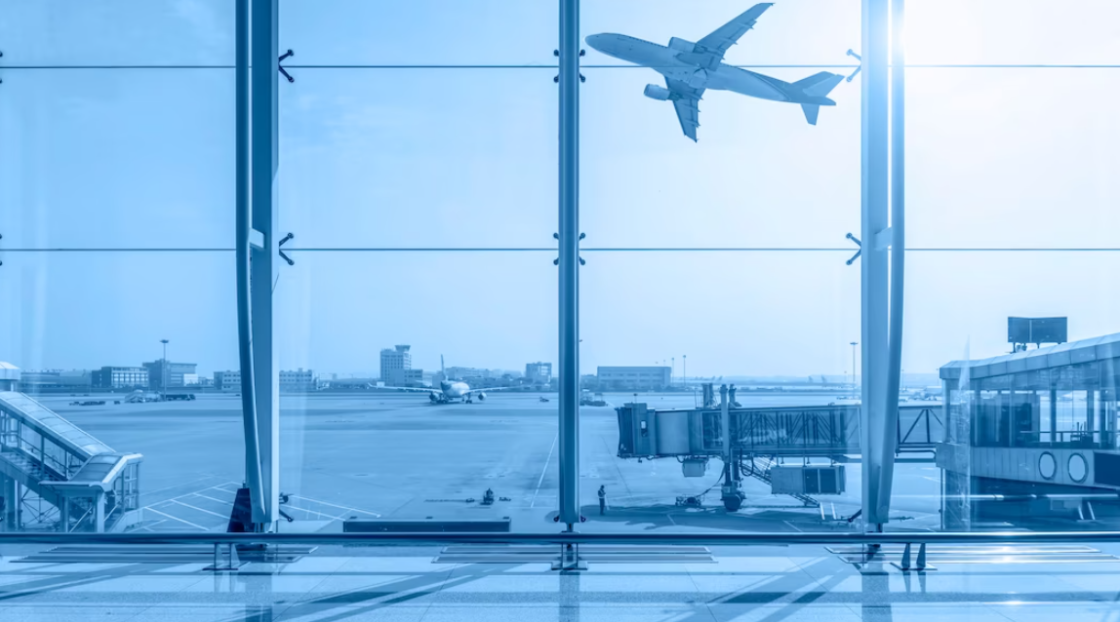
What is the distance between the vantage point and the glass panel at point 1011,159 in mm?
5305

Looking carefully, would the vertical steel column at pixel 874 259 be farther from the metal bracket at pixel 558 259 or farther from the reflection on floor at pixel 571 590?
the metal bracket at pixel 558 259

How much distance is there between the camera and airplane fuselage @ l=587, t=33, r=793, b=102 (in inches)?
201

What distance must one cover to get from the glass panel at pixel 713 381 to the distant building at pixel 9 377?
13.1 feet

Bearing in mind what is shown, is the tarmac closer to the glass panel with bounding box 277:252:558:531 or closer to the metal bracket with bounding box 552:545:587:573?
the glass panel with bounding box 277:252:558:531

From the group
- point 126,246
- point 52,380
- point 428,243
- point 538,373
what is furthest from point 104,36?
point 538,373

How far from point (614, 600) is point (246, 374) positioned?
2625 millimetres

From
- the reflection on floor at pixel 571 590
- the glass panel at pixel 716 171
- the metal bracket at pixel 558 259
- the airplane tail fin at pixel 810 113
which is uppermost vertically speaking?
the airplane tail fin at pixel 810 113

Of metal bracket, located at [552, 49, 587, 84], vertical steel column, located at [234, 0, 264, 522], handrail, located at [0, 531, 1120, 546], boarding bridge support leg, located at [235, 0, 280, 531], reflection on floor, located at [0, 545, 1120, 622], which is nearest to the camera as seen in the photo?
reflection on floor, located at [0, 545, 1120, 622]

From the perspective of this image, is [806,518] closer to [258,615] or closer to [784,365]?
[784,365]

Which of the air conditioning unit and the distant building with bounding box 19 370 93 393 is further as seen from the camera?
the air conditioning unit

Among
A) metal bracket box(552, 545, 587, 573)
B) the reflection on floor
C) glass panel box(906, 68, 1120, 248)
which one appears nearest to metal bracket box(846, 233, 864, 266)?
glass panel box(906, 68, 1120, 248)

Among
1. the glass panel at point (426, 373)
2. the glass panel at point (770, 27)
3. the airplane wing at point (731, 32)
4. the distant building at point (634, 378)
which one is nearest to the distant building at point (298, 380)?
the glass panel at point (426, 373)

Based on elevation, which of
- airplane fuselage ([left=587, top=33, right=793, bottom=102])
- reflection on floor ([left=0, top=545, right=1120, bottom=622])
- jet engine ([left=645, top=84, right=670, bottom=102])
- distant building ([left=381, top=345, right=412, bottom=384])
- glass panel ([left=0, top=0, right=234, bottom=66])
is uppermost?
glass panel ([left=0, top=0, right=234, bottom=66])

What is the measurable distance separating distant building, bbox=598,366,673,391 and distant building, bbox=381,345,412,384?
1.34 m
